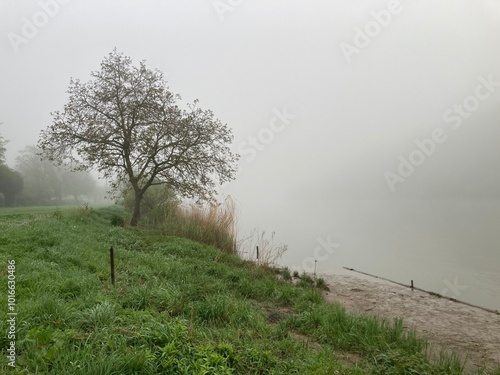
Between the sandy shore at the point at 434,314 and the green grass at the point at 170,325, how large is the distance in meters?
1.26

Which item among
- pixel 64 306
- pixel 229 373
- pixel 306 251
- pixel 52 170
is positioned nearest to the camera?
pixel 229 373

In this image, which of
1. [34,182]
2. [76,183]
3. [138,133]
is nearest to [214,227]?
[138,133]

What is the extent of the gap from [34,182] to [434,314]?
6082cm

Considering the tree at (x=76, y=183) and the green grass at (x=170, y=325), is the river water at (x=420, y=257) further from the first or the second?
the tree at (x=76, y=183)

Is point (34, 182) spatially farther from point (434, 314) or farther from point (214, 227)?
point (434, 314)

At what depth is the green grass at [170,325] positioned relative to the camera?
10.9ft

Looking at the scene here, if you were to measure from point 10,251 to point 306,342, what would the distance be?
695 centimetres

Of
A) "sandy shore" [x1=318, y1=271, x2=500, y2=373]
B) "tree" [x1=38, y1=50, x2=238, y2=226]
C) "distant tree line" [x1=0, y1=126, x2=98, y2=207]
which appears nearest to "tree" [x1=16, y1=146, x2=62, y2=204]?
"distant tree line" [x1=0, y1=126, x2=98, y2=207]

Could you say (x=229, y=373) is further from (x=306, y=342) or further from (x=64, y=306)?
(x=64, y=306)

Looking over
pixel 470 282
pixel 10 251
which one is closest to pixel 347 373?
pixel 10 251

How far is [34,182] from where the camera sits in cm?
5159

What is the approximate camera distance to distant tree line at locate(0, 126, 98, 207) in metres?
36.0

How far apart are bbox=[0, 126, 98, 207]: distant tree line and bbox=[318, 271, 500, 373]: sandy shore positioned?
3807 cm

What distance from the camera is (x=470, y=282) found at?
40.9ft
